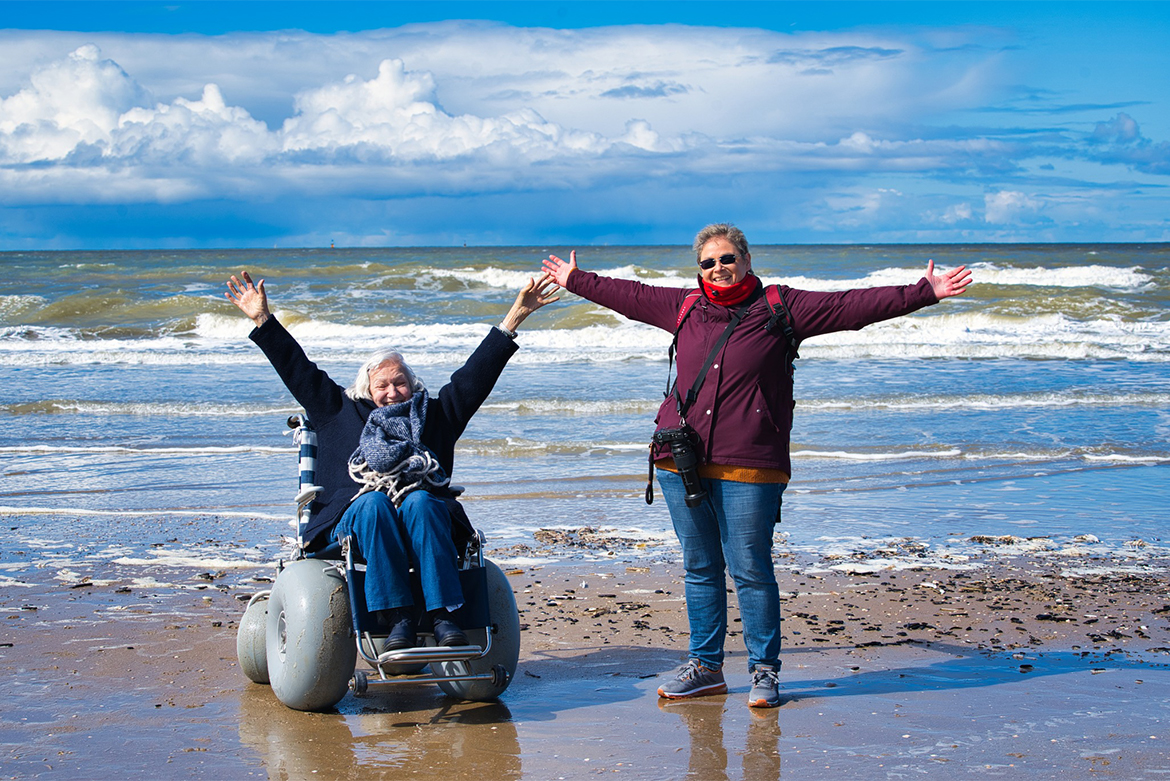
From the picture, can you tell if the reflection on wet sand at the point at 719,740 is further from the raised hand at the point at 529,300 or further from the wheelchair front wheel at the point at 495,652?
the raised hand at the point at 529,300

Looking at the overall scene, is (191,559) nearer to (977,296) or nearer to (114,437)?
(114,437)

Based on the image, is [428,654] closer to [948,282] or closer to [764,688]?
[764,688]

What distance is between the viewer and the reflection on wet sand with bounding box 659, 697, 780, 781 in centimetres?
347

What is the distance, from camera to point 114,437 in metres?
11.3

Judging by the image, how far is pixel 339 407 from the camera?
4359 mm

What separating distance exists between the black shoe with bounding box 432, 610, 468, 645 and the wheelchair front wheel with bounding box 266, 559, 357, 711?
32cm

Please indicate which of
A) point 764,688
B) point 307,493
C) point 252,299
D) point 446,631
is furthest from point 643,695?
point 252,299

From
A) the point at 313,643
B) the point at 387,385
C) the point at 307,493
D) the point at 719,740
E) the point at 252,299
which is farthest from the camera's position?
the point at 252,299

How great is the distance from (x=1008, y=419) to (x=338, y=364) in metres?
11.4

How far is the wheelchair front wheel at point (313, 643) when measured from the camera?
387 centimetres

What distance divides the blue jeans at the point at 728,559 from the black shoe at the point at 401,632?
107 cm

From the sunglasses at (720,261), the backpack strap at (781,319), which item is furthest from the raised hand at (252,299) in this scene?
the backpack strap at (781,319)

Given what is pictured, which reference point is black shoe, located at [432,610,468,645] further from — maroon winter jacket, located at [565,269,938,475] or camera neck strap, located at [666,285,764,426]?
camera neck strap, located at [666,285,764,426]

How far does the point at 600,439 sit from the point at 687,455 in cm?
719
